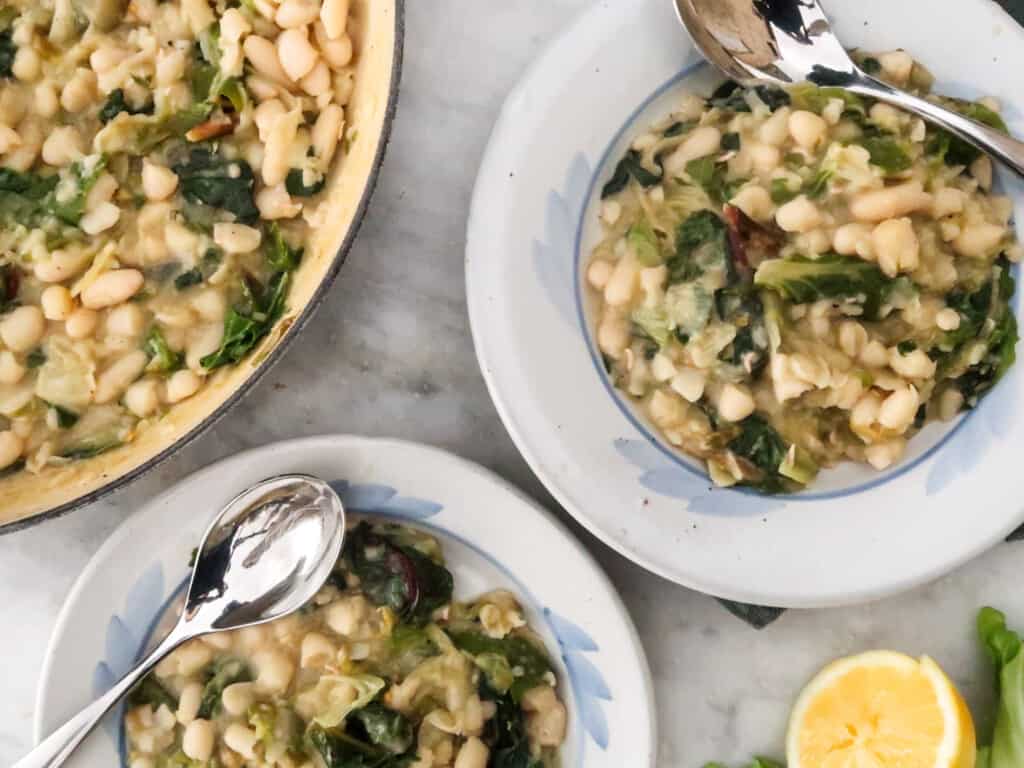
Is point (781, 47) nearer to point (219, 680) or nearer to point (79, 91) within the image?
point (79, 91)

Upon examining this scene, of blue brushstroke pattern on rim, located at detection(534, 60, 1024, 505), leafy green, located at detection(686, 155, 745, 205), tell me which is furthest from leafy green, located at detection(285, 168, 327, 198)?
leafy green, located at detection(686, 155, 745, 205)

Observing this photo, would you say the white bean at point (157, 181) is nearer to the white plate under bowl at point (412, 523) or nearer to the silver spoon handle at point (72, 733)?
the white plate under bowl at point (412, 523)

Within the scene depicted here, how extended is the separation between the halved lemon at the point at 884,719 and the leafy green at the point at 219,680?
93cm

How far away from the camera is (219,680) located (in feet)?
5.62

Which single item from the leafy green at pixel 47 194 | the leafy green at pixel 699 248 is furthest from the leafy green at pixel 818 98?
the leafy green at pixel 47 194

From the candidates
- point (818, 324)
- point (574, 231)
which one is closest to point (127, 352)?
point (574, 231)

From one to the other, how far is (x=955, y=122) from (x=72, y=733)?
1.63 meters

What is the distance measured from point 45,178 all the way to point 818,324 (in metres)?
1.18

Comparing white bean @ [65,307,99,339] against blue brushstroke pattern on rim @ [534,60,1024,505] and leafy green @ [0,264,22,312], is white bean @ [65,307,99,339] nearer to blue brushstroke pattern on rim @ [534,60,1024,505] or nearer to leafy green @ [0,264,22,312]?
leafy green @ [0,264,22,312]

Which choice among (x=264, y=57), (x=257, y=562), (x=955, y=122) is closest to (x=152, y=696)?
(x=257, y=562)

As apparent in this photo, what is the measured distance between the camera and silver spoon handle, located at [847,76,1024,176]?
1.51m

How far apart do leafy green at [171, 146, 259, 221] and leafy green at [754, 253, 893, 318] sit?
2.51 feet

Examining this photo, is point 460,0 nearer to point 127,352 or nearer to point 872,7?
point 872,7

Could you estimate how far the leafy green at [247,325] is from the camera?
1.53 m
